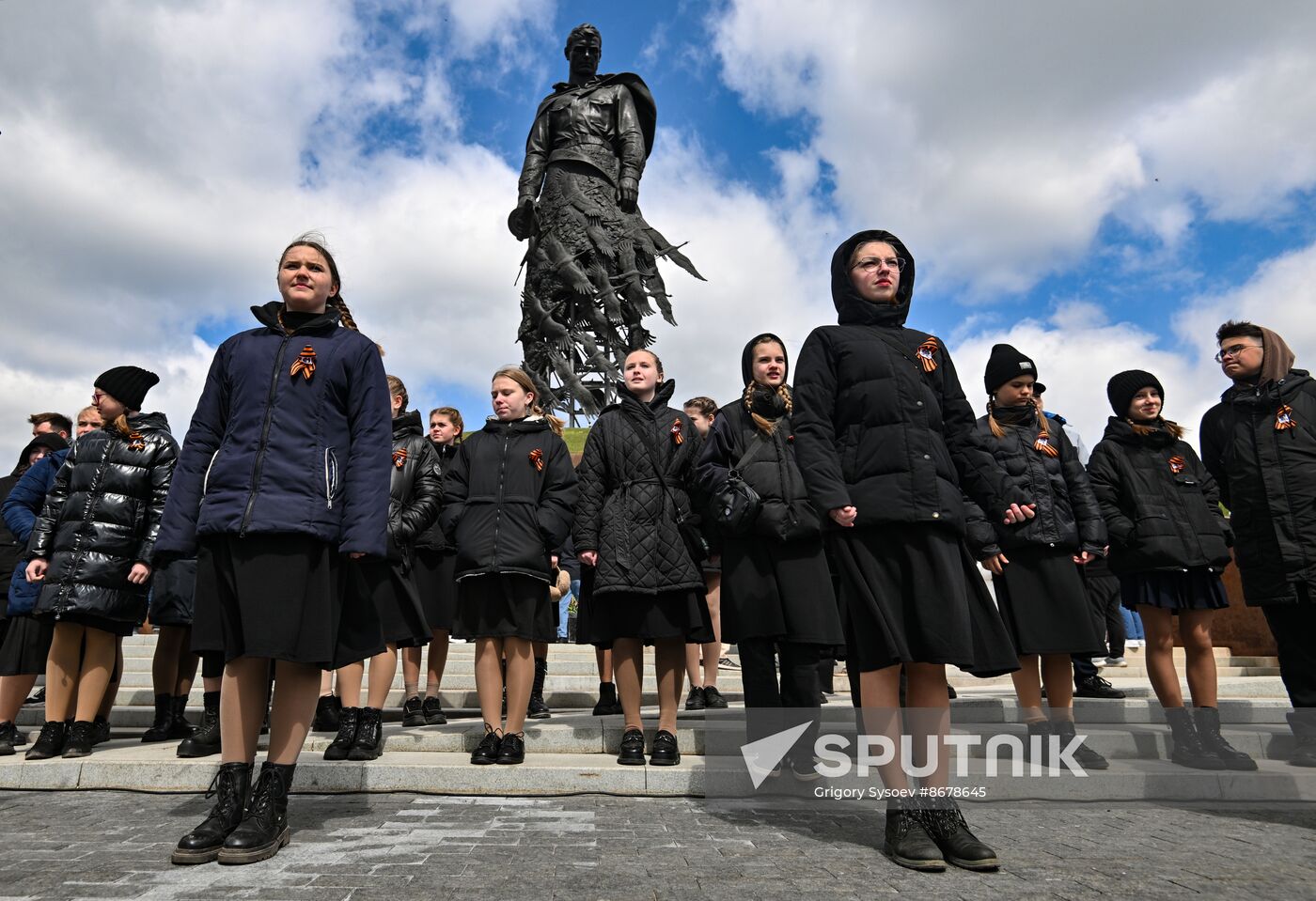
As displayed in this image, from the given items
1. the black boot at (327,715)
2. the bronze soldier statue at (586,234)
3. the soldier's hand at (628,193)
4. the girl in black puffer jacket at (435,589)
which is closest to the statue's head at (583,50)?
the bronze soldier statue at (586,234)

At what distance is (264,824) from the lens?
2.77m

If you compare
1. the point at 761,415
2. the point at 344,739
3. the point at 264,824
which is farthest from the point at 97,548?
the point at 761,415

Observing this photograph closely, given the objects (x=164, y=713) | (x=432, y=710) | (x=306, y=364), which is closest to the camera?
(x=306, y=364)

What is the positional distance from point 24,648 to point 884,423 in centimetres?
520

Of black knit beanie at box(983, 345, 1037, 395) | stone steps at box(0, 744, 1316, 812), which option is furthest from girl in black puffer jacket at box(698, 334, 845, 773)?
black knit beanie at box(983, 345, 1037, 395)

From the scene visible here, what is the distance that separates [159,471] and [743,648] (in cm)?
359

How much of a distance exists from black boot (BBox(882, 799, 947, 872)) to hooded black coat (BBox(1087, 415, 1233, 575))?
2.74m

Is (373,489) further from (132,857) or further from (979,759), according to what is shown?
(979,759)

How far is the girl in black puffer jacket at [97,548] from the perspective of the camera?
14.8 feet

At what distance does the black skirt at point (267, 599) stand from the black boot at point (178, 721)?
2793 millimetres

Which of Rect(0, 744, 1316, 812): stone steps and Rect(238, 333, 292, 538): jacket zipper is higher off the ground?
Rect(238, 333, 292, 538): jacket zipper

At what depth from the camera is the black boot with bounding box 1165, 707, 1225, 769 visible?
4.21 meters

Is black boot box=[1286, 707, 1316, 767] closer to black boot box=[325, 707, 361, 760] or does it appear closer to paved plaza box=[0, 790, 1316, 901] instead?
paved plaza box=[0, 790, 1316, 901]

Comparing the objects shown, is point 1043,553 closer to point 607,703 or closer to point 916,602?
point 916,602
